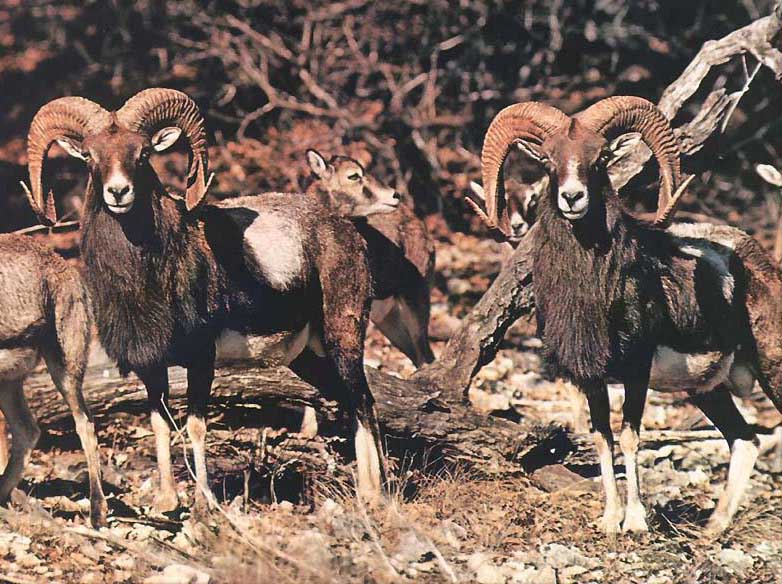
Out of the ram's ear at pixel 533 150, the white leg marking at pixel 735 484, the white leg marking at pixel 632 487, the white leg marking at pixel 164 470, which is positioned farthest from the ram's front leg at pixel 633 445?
the white leg marking at pixel 164 470

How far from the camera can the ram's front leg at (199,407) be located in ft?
24.7

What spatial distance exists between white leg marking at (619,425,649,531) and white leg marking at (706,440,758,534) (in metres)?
0.77

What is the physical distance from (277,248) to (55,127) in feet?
5.42

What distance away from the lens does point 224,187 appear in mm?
15328

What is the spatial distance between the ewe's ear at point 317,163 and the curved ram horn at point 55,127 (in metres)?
3.70

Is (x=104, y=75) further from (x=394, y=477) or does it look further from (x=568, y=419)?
(x=394, y=477)

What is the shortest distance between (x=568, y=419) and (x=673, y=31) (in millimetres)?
8797

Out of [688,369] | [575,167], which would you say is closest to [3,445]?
[575,167]

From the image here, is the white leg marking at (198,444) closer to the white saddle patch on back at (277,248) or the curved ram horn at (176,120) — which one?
the white saddle patch on back at (277,248)

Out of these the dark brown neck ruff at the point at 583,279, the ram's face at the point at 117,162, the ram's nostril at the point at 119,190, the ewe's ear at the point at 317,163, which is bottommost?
the dark brown neck ruff at the point at 583,279

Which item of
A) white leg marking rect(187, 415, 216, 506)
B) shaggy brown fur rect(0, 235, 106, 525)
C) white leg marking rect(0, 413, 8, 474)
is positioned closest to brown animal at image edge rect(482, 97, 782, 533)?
white leg marking rect(187, 415, 216, 506)

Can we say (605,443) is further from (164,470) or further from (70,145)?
(70,145)

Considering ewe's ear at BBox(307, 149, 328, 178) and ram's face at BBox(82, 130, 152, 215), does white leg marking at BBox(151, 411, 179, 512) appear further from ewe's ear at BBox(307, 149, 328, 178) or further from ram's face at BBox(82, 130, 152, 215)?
ewe's ear at BBox(307, 149, 328, 178)

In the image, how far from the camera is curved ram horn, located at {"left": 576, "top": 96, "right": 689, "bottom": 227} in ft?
25.0
